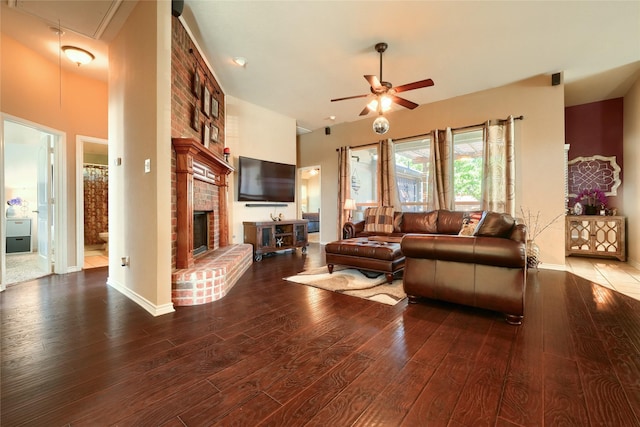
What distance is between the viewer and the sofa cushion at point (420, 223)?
14.5 feet

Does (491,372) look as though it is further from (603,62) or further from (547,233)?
(603,62)

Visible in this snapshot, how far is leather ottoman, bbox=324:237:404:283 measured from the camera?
308 centimetres

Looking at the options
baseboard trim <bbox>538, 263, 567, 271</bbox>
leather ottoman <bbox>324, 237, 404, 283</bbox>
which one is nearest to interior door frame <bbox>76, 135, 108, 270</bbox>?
leather ottoman <bbox>324, 237, 404, 283</bbox>

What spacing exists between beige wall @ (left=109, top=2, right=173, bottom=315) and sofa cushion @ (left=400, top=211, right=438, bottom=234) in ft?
12.2

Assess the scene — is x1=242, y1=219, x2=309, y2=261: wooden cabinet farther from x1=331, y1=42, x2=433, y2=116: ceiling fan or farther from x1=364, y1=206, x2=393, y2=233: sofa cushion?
x1=331, y1=42, x2=433, y2=116: ceiling fan

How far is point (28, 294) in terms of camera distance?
2734 mm

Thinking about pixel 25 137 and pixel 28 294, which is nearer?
pixel 28 294

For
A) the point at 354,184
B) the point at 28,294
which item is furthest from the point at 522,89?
the point at 28,294

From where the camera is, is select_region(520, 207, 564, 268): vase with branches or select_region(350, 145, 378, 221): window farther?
select_region(350, 145, 378, 221): window

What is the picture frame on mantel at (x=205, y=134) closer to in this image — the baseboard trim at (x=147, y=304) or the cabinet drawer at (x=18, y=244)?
the baseboard trim at (x=147, y=304)

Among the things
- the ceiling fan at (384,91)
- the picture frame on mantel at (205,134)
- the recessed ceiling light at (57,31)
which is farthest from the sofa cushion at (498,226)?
the recessed ceiling light at (57,31)

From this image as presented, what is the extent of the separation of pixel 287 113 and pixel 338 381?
5456 millimetres

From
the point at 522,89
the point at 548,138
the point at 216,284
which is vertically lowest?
the point at 216,284

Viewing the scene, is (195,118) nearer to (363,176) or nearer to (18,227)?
(363,176)
